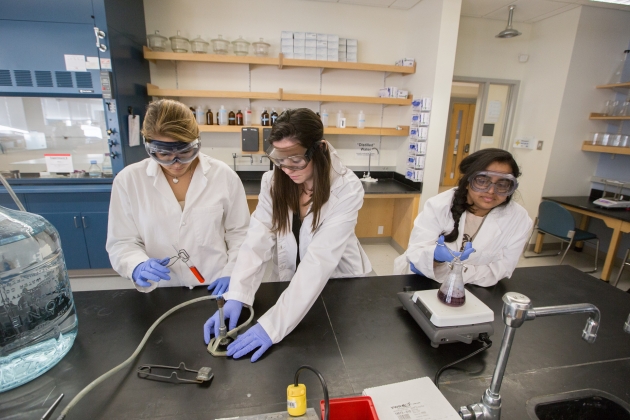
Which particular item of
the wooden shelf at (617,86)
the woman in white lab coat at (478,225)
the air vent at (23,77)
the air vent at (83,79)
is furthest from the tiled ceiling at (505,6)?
the air vent at (23,77)

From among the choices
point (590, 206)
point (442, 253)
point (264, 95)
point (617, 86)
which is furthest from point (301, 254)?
point (617, 86)

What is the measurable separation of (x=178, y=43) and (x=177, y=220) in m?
2.40

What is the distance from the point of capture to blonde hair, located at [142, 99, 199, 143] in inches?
45.6

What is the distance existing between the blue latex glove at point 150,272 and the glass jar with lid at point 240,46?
8.71 feet

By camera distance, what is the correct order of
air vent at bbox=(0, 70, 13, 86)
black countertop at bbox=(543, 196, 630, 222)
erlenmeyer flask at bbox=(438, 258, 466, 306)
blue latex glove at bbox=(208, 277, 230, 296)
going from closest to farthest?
erlenmeyer flask at bbox=(438, 258, 466, 306), blue latex glove at bbox=(208, 277, 230, 296), air vent at bbox=(0, 70, 13, 86), black countertop at bbox=(543, 196, 630, 222)

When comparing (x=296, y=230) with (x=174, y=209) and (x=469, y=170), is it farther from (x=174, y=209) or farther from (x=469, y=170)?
(x=469, y=170)

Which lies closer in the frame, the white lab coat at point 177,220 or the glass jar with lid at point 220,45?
the white lab coat at point 177,220

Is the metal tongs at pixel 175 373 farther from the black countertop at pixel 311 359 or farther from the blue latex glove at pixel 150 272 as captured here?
the blue latex glove at pixel 150 272

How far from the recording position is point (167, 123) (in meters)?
1.16

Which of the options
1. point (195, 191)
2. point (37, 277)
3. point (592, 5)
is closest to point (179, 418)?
point (37, 277)

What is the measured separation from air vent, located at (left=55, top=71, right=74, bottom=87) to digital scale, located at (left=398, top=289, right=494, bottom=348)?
3.06 m

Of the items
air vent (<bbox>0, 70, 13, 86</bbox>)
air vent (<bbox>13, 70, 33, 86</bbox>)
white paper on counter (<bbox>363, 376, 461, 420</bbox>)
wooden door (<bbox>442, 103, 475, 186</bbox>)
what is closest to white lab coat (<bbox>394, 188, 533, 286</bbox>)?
white paper on counter (<bbox>363, 376, 461, 420</bbox>)

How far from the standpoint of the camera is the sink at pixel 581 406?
806 mm

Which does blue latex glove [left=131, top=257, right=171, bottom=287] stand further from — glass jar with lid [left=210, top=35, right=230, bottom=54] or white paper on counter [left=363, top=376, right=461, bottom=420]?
glass jar with lid [left=210, top=35, right=230, bottom=54]
